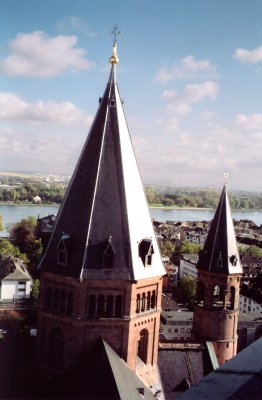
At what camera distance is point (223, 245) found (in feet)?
103

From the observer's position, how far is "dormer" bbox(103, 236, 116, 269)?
20.6 m

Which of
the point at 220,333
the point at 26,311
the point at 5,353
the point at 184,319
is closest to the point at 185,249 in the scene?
the point at 184,319

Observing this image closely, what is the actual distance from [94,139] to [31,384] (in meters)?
12.4

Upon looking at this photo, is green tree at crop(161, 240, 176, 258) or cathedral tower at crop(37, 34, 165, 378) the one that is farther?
green tree at crop(161, 240, 176, 258)

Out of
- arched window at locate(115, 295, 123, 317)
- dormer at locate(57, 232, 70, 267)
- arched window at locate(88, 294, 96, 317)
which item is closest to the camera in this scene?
arched window at locate(88, 294, 96, 317)

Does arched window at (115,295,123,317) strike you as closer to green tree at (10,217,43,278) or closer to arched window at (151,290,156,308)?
arched window at (151,290,156,308)

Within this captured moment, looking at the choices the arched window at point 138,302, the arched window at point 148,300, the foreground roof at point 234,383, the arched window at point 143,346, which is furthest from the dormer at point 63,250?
the foreground roof at point 234,383

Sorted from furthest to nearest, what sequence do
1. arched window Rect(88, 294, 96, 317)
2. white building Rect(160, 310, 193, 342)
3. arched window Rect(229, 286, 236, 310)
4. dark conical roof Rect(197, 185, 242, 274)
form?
white building Rect(160, 310, 193, 342) < arched window Rect(229, 286, 236, 310) < dark conical roof Rect(197, 185, 242, 274) < arched window Rect(88, 294, 96, 317)

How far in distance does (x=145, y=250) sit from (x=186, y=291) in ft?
205

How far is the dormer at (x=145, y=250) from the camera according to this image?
852 inches

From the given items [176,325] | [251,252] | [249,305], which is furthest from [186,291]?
[251,252]

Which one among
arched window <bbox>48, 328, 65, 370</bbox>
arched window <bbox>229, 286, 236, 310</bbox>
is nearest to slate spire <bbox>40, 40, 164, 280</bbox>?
arched window <bbox>48, 328, 65, 370</bbox>

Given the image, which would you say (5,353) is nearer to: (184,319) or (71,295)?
(71,295)

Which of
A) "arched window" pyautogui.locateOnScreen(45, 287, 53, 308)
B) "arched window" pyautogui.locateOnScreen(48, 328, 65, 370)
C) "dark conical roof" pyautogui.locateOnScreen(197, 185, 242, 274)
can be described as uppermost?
"dark conical roof" pyautogui.locateOnScreen(197, 185, 242, 274)
